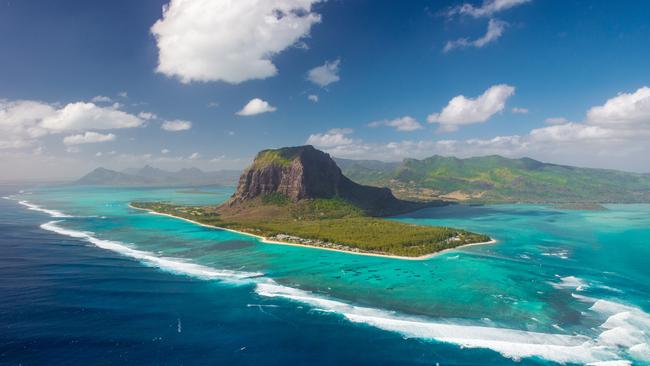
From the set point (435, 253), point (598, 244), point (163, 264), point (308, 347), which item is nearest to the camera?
point (308, 347)

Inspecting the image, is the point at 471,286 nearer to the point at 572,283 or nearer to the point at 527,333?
the point at 527,333

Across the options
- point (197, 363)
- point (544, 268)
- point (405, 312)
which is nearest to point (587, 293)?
point (544, 268)

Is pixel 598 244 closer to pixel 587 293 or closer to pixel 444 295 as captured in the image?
pixel 587 293

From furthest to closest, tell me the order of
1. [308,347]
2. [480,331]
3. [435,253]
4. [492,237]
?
[492,237] < [435,253] < [480,331] < [308,347]

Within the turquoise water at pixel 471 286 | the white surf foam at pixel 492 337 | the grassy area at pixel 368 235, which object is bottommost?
the white surf foam at pixel 492 337

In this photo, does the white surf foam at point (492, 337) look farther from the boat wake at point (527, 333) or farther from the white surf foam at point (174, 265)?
the white surf foam at point (174, 265)

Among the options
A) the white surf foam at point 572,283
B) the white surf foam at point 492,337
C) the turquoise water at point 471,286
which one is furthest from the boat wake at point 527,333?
the white surf foam at point 572,283

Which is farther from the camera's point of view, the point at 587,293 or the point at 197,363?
the point at 587,293
